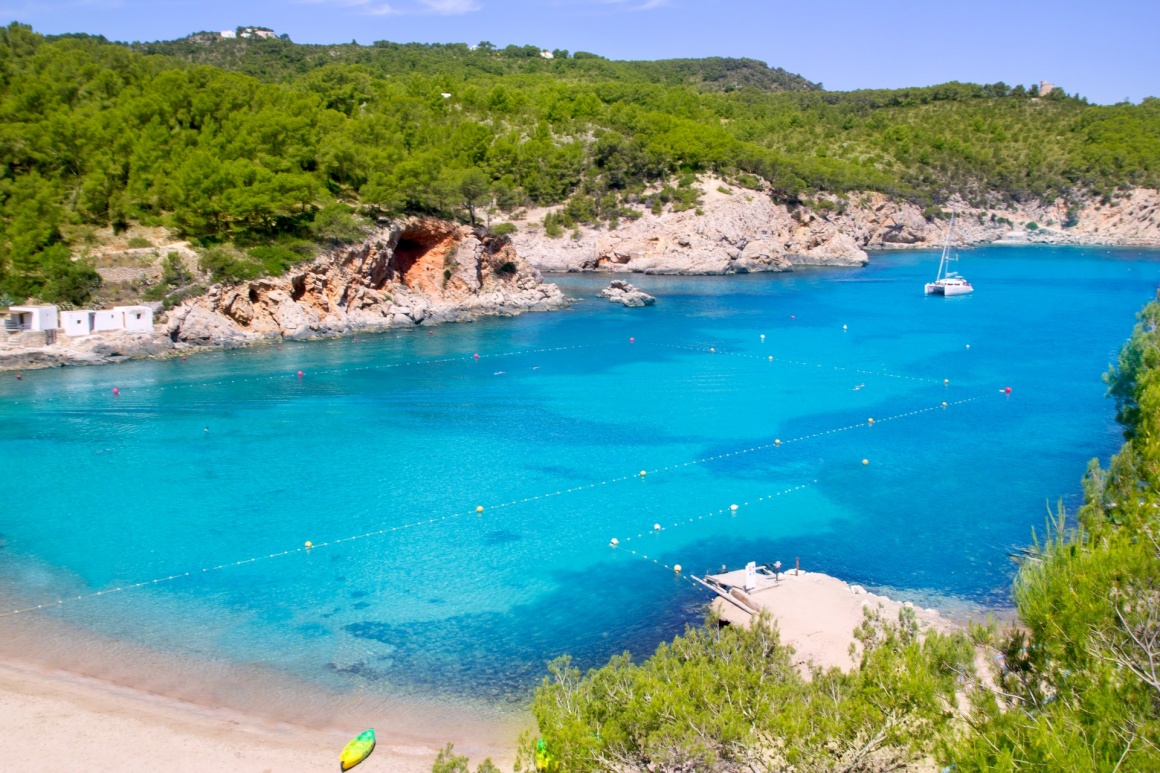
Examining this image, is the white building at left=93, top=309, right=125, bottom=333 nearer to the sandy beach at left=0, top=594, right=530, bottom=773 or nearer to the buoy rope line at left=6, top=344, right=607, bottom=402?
the buoy rope line at left=6, top=344, right=607, bottom=402

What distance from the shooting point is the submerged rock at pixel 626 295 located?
179 ft

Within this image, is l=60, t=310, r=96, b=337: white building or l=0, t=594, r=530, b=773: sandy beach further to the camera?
l=60, t=310, r=96, b=337: white building

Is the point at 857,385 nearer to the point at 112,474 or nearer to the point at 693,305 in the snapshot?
the point at 693,305

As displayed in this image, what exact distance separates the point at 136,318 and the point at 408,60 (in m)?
80.6

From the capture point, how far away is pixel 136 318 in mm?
39000

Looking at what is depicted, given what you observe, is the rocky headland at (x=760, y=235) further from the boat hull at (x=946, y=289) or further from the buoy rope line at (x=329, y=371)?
the buoy rope line at (x=329, y=371)

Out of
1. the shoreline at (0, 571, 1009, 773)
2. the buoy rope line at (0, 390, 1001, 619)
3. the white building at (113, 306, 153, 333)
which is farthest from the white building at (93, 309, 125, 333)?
the shoreline at (0, 571, 1009, 773)

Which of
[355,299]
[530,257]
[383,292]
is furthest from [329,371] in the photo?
[530,257]

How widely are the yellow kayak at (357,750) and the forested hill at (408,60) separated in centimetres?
7924

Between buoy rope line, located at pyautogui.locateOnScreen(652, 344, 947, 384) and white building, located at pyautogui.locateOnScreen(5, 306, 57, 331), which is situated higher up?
white building, located at pyautogui.locateOnScreen(5, 306, 57, 331)

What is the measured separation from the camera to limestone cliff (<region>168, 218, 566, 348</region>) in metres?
41.3

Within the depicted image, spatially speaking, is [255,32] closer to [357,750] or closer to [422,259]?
[422,259]

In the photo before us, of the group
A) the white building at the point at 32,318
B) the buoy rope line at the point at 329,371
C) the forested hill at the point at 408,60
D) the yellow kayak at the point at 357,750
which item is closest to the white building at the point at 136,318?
the white building at the point at 32,318

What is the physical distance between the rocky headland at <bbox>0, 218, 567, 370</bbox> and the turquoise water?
1390 millimetres
